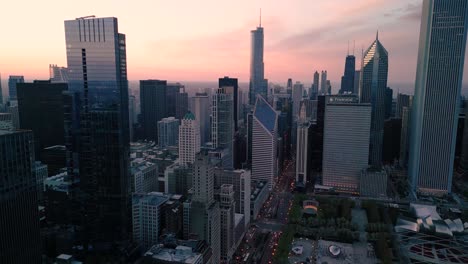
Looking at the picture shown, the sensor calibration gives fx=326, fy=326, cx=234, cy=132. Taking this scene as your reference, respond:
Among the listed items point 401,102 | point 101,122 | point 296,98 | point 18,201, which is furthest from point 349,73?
point 18,201

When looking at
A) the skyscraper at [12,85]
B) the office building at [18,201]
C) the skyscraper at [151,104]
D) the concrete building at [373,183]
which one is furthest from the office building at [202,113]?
the office building at [18,201]

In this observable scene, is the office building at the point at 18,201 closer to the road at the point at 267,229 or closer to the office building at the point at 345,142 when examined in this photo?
the road at the point at 267,229

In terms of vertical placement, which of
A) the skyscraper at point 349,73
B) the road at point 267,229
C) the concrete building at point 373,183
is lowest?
the road at point 267,229

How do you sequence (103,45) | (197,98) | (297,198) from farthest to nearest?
(197,98), (297,198), (103,45)

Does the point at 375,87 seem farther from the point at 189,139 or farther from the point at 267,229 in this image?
the point at 267,229

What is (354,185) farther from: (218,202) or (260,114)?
(218,202)

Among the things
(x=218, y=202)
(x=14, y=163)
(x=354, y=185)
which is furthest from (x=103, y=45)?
(x=354, y=185)
